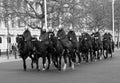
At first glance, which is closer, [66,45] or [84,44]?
[66,45]

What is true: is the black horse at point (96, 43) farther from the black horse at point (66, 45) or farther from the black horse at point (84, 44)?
the black horse at point (66, 45)

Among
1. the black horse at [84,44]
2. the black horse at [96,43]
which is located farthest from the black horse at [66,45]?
the black horse at [96,43]

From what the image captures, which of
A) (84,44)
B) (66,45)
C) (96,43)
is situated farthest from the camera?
(96,43)

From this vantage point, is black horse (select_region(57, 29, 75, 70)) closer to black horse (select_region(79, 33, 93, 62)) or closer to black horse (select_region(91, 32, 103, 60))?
black horse (select_region(79, 33, 93, 62))

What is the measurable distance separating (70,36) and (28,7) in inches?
756

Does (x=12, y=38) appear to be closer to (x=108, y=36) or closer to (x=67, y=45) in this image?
(x=108, y=36)

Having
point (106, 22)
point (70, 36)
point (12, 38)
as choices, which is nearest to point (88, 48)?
point (70, 36)

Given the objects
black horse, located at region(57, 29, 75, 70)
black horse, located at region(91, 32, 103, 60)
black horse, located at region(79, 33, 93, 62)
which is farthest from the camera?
black horse, located at region(91, 32, 103, 60)

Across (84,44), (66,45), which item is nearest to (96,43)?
(84,44)

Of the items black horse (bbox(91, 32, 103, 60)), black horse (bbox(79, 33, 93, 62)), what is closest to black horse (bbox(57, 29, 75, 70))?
black horse (bbox(79, 33, 93, 62))

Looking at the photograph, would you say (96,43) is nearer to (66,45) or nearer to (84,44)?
(84,44)

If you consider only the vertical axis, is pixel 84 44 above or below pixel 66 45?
below

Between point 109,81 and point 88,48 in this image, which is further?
point 88,48

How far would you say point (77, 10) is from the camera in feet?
124
